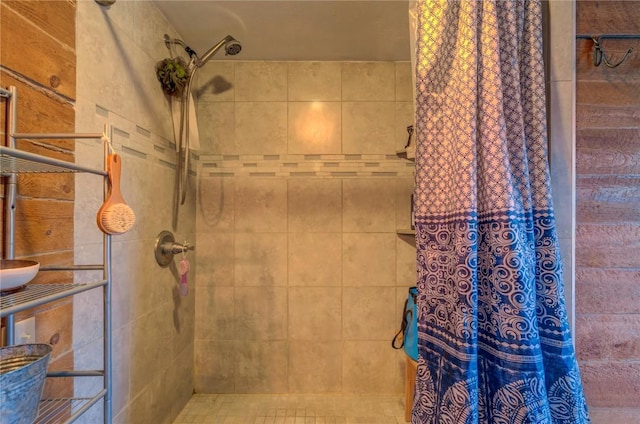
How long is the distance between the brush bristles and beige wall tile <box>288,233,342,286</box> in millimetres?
998

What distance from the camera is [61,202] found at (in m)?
0.78

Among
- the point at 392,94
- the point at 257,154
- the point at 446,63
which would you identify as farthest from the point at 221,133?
the point at 446,63

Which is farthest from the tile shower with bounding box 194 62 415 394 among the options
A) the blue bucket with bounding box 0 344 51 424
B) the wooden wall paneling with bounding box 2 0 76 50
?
the blue bucket with bounding box 0 344 51 424

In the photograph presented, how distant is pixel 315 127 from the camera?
1.66 metres

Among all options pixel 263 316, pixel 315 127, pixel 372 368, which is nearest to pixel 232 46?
pixel 315 127

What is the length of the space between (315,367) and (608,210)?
147cm

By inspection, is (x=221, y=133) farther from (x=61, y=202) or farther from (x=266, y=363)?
(x=266, y=363)

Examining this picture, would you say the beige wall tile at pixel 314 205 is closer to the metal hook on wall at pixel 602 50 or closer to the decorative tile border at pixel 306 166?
the decorative tile border at pixel 306 166

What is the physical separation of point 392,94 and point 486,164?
1149mm

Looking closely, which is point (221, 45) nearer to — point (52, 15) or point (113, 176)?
point (52, 15)

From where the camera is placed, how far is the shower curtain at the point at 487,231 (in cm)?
64

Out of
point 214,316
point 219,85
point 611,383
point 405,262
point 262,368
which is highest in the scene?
point 219,85

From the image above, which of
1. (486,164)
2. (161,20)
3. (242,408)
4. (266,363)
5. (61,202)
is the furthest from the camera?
(266,363)

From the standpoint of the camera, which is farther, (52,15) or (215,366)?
(215,366)
